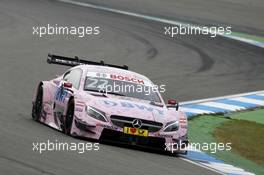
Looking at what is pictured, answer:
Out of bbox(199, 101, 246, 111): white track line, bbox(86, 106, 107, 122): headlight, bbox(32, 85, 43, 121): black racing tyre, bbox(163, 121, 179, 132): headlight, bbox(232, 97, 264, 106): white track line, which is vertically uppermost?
bbox(232, 97, 264, 106): white track line

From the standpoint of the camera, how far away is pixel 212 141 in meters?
16.8

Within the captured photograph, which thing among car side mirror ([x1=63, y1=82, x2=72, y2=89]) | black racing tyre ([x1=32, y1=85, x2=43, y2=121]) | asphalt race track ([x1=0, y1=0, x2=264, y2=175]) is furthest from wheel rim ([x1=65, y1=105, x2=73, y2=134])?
black racing tyre ([x1=32, y1=85, x2=43, y2=121])

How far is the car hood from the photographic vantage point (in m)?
14.7

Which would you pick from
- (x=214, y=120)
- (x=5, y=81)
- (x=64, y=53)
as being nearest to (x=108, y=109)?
(x=214, y=120)

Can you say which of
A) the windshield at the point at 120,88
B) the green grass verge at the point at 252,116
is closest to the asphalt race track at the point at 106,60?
the windshield at the point at 120,88

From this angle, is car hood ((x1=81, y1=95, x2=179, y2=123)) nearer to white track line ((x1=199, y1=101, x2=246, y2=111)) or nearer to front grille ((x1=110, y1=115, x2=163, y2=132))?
front grille ((x1=110, y1=115, x2=163, y2=132))

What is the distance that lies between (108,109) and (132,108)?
41 cm

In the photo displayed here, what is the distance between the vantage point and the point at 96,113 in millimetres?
14664

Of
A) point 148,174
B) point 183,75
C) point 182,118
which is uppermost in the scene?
point 183,75

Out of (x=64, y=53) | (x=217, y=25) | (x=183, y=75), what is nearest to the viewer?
(x=183, y=75)

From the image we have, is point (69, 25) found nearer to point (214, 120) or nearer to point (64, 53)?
point (64, 53)

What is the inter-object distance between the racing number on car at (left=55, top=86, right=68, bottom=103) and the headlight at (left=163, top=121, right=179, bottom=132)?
1.85 m

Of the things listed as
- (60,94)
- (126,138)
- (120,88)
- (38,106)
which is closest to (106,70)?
(120,88)

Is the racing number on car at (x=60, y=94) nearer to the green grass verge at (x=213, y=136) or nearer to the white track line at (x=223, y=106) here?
the green grass verge at (x=213, y=136)
